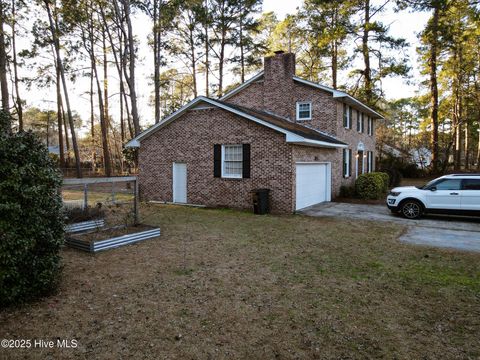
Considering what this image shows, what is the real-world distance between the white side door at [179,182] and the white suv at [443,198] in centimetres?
892

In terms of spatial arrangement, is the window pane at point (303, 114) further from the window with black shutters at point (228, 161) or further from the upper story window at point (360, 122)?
the window with black shutters at point (228, 161)

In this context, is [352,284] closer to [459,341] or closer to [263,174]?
[459,341]

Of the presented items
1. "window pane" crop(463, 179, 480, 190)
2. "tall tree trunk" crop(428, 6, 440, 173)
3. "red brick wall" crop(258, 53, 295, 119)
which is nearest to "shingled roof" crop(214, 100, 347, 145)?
"red brick wall" crop(258, 53, 295, 119)

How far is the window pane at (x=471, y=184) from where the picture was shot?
10.5 meters

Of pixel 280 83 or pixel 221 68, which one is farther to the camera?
pixel 221 68

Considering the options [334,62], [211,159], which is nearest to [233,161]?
[211,159]

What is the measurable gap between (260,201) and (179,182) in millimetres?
4824

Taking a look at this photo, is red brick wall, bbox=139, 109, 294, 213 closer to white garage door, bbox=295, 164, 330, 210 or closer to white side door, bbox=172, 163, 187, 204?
white side door, bbox=172, 163, 187, 204

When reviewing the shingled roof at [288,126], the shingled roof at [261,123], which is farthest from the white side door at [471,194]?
the shingled roof at [288,126]

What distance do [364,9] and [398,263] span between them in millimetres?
24819

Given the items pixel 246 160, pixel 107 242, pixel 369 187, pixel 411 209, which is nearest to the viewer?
pixel 107 242

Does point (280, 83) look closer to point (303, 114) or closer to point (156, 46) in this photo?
point (303, 114)

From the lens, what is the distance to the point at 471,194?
1062 centimetres

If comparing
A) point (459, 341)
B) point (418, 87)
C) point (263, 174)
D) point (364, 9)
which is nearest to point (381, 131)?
point (418, 87)
